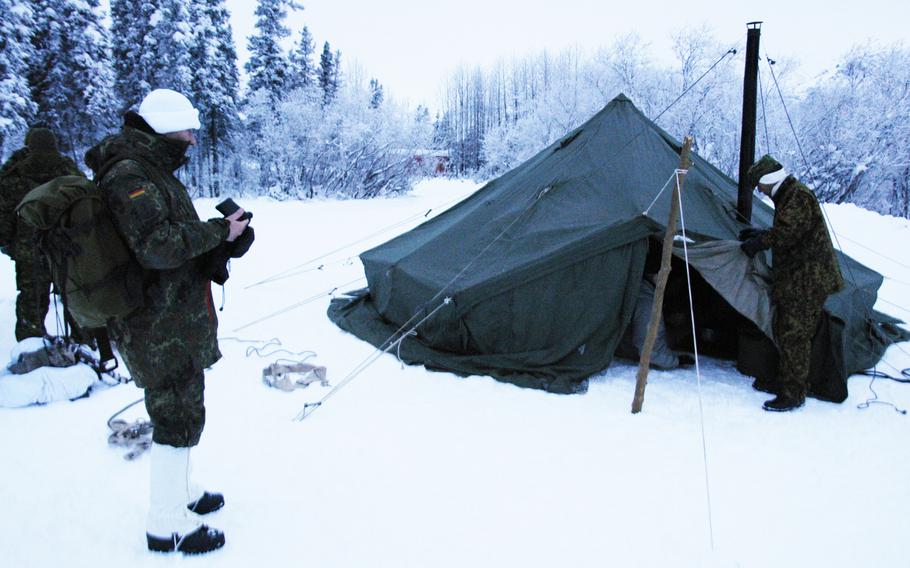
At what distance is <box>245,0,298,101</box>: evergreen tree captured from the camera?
970 inches

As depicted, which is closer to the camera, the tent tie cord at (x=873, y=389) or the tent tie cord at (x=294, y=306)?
the tent tie cord at (x=873, y=389)

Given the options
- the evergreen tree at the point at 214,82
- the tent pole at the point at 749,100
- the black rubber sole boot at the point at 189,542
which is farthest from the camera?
the evergreen tree at the point at 214,82

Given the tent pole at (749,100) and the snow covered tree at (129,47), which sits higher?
the snow covered tree at (129,47)

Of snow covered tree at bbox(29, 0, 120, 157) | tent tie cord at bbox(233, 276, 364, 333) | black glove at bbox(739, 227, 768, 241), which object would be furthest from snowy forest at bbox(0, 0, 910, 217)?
black glove at bbox(739, 227, 768, 241)

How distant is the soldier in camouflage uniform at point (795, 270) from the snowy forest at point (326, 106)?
17047mm

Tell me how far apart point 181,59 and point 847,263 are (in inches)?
840

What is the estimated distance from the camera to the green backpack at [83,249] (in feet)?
6.13

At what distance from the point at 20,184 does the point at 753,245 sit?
5.16 meters

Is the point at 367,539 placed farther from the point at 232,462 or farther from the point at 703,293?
the point at 703,293

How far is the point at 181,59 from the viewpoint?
20000mm

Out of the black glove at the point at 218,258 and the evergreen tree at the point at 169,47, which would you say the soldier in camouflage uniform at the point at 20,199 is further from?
the evergreen tree at the point at 169,47

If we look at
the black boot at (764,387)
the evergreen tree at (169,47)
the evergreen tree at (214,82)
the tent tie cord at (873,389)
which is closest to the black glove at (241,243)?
the black boot at (764,387)

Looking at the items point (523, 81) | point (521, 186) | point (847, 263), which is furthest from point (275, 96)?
point (523, 81)

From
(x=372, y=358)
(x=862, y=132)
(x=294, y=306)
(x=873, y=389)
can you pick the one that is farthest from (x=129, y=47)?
(x=862, y=132)
